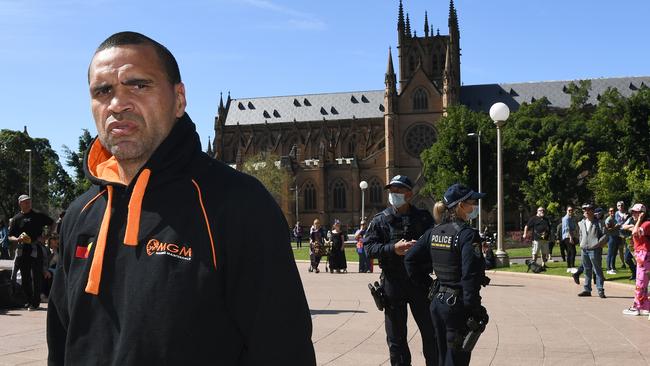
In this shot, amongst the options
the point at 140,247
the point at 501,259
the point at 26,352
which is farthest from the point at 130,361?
the point at 501,259

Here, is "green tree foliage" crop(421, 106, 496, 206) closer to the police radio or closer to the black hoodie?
the police radio

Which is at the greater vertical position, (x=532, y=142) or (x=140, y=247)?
(x=532, y=142)

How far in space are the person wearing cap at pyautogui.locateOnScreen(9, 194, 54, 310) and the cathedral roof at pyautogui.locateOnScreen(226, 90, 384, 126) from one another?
8668cm

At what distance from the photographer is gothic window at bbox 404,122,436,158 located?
8325cm

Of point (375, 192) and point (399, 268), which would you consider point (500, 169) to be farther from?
point (375, 192)

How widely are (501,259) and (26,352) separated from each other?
18237 millimetres

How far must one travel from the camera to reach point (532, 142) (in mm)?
70125

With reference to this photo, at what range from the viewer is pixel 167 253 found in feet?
6.99

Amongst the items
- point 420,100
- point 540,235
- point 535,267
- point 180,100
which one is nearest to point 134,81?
point 180,100

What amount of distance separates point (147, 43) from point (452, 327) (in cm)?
427

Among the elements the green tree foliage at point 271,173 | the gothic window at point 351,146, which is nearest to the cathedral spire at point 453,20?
the gothic window at point 351,146

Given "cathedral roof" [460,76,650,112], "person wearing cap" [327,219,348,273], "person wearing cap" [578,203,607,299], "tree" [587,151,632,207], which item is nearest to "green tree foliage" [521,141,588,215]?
"tree" [587,151,632,207]

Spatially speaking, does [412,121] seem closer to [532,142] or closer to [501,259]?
[532,142]

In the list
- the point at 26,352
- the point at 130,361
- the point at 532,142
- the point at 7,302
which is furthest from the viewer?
the point at 532,142
